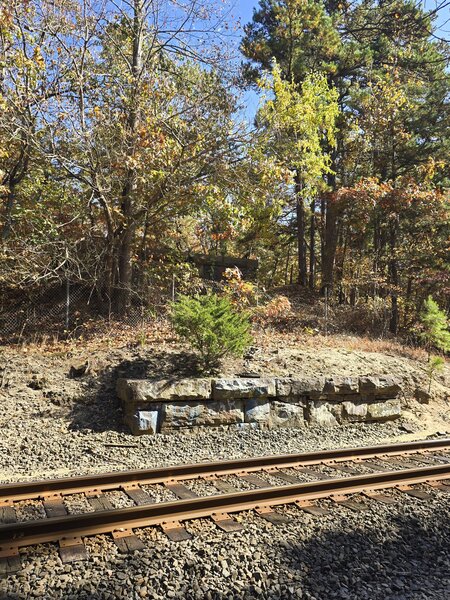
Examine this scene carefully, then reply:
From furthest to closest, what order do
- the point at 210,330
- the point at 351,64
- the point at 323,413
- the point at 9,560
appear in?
1. the point at 351,64
2. the point at 323,413
3. the point at 210,330
4. the point at 9,560

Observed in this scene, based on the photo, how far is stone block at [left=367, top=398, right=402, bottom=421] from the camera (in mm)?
10017

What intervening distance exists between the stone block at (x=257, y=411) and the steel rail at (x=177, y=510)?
9.19ft

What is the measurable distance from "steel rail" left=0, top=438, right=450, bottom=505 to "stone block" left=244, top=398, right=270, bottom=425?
1709 millimetres

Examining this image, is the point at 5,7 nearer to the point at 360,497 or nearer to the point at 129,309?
the point at 129,309

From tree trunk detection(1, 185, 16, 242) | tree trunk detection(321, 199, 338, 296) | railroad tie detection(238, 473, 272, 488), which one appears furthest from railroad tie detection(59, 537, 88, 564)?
tree trunk detection(321, 199, 338, 296)

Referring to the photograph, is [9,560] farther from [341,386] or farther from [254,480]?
[341,386]

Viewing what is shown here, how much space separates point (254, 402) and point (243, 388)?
0.40 meters

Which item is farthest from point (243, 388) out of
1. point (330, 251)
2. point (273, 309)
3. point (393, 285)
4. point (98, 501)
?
point (330, 251)

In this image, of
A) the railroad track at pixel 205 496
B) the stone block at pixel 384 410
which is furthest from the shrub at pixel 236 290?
the railroad track at pixel 205 496

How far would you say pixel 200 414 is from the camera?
818 centimetres

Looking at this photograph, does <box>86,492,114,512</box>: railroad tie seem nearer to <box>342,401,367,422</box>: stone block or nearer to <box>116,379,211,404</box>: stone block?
<box>116,379,211,404</box>: stone block

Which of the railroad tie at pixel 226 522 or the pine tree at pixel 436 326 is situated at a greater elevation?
the pine tree at pixel 436 326

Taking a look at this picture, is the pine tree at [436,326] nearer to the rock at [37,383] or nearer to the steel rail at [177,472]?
the steel rail at [177,472]

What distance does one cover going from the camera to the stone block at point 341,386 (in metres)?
9.46
